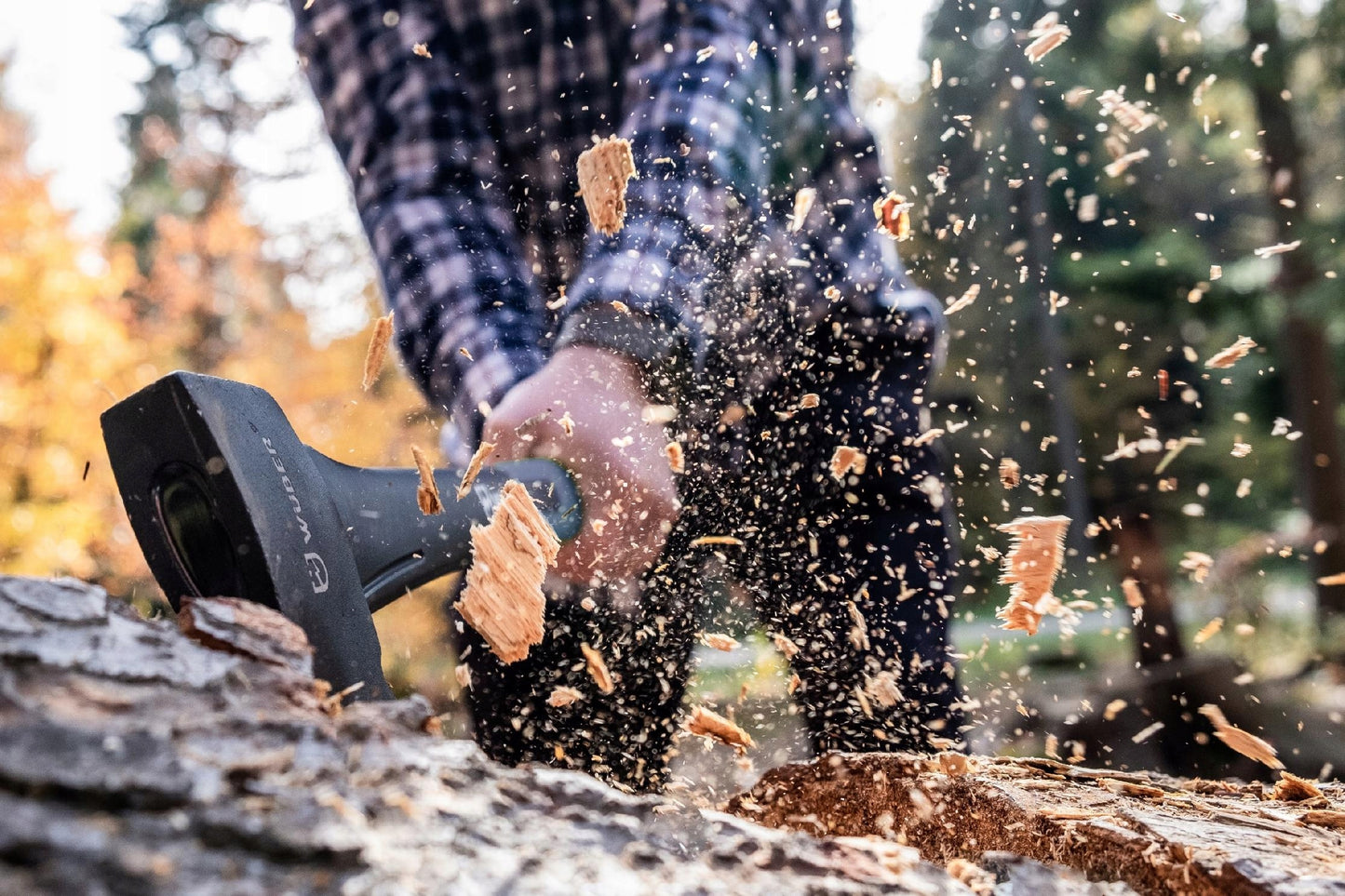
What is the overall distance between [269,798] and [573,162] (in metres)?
1.64

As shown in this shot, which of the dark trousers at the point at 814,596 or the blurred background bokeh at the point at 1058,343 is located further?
the blurred background bokeh at the point at 1058,343

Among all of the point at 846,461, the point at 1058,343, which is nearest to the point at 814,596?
the point at 846,461

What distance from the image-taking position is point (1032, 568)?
1.16 m

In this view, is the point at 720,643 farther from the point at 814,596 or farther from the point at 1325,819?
the point at 1325,819

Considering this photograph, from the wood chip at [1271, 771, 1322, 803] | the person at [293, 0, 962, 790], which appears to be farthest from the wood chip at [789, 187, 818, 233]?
the wood chip at [1271, 771, 1322, 803]

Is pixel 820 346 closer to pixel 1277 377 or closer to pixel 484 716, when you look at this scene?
pixel 484 716

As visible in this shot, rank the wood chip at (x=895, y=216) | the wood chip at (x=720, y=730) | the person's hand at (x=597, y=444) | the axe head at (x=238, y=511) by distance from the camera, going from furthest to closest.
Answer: the wood chip at (x=895, y=216) → the person's hand at (x=597, y=444) → the wood chip at (x=720, y=730) → the axe head at (x=238, y=511)

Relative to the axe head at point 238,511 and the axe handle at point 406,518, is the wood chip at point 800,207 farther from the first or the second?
the axe head at point 238,511

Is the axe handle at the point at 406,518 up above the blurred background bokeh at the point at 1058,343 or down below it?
below

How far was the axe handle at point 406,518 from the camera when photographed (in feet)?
3.28

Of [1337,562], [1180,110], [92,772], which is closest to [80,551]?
[92,772]

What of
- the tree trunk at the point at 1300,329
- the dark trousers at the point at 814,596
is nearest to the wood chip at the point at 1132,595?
the dark trousers at the point at 814,596

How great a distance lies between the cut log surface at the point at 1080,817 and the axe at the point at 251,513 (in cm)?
52

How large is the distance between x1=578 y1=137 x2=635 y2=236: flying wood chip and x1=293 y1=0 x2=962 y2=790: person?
32 millimetres
